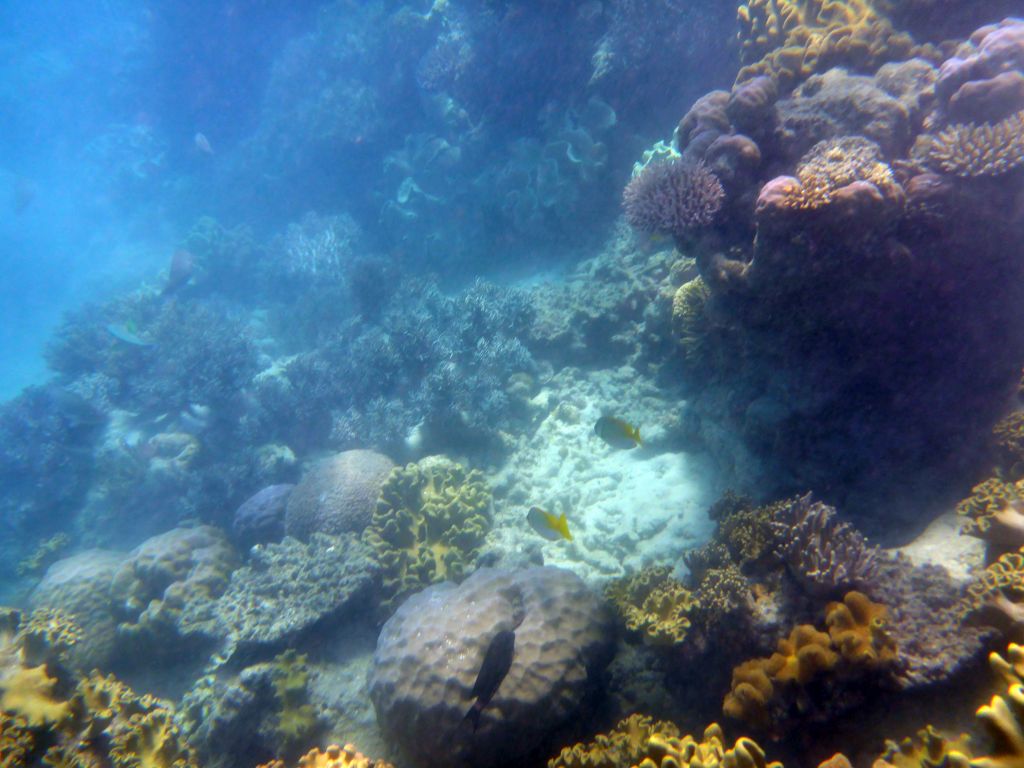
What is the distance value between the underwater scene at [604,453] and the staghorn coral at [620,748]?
0.03 m

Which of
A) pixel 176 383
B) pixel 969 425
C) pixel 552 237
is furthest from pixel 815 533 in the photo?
pixel 176 383

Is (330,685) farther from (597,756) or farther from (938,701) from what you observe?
(938,701)

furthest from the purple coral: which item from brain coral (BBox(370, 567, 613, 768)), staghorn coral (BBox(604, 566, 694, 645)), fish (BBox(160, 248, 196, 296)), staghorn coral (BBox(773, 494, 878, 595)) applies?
fish (BBox(160, 248, 196, 296))

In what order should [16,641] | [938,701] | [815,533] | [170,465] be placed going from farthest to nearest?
[170,465] → [16,641] → [815,533] → [938,701]

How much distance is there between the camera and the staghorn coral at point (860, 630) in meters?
2.91

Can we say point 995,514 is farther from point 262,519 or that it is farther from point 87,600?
point 87,600


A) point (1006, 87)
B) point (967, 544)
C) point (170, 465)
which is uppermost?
point (170, 465)

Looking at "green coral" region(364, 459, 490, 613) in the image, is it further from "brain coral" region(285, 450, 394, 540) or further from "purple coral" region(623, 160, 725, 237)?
"purple coral" region(623, 160, 725, 237)

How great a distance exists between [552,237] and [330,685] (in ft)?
32.4

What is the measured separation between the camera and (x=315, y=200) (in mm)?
17875

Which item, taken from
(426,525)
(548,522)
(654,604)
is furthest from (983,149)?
(426,525)

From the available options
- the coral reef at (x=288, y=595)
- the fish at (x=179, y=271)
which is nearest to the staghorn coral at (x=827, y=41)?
the coral reef at (x=288, y=595)

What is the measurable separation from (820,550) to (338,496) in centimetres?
582

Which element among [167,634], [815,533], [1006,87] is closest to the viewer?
[815,533]
